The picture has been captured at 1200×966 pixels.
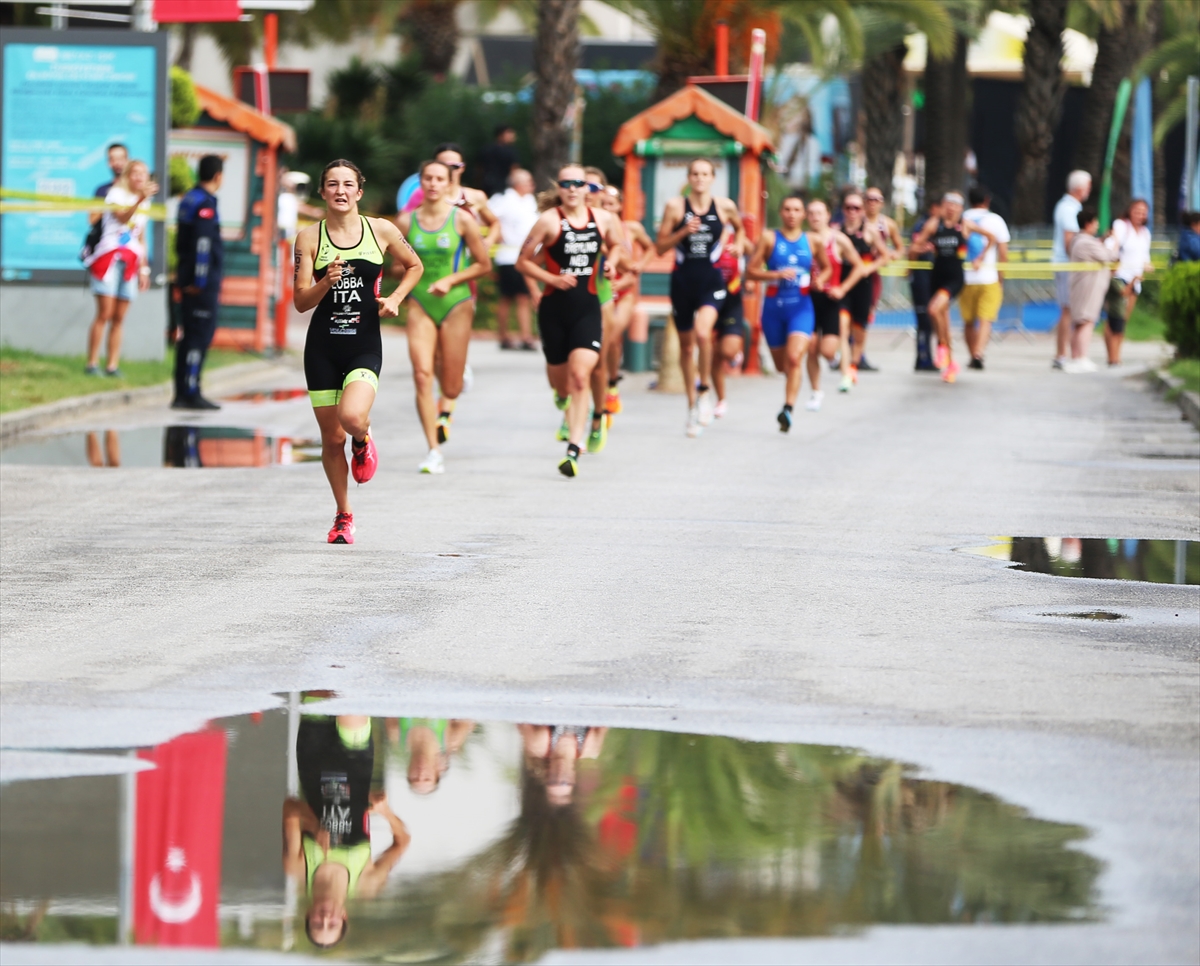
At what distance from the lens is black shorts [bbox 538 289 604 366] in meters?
14.2

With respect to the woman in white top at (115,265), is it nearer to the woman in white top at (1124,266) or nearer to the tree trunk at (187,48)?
the woman in white top at (1124,266)

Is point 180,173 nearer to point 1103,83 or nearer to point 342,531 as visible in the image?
point 342,531

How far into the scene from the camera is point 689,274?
650 inches

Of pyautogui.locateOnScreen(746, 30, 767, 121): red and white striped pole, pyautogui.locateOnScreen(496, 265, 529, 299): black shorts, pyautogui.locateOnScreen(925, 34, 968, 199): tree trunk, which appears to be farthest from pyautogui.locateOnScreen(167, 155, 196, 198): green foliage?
pyautogui.locateOnScreen(925, 34, 968, 199): tree trunk

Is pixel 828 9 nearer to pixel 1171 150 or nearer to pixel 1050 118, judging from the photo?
pixel 1050 118

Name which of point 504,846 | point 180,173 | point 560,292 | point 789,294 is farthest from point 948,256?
point 504,846

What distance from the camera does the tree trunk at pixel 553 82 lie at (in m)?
29.1

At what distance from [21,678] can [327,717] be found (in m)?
1.22

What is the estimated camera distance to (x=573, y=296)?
46.8 feet

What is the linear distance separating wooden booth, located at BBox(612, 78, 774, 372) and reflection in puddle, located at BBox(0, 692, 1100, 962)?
56.5ft

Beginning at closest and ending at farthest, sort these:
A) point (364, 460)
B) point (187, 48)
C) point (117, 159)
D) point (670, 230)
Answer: point (364, 460), point (670, 230), point (117, 159), point (187, 48)

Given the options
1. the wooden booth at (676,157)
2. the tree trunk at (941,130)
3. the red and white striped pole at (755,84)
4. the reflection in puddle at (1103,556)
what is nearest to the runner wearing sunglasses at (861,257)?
the wooden booth at (676,157)

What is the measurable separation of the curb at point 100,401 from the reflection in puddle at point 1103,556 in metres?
7.82

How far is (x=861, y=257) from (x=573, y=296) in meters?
8.43
